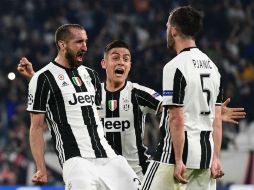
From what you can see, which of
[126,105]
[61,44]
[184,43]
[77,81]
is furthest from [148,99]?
[184,43]

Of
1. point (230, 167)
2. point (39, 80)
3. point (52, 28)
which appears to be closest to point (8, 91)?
point (52, 28)

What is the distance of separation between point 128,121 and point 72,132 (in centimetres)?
105

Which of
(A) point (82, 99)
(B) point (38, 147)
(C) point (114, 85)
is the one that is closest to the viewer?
(B) point (38, 147)

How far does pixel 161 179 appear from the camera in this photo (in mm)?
6000

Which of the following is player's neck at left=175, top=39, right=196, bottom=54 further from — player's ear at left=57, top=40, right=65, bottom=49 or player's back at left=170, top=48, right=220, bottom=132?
player's ear at left=57, top=40, right=65, bottom=49

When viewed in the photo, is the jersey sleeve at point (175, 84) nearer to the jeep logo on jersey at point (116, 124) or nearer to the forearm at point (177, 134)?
the forearm at point (177, 134)

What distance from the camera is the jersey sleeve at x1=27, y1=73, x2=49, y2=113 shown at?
21.4 ft

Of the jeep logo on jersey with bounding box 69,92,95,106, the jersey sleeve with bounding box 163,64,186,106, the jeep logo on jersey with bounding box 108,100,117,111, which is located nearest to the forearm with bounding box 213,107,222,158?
the jersey sleeve with bounding box 163,64,186,106

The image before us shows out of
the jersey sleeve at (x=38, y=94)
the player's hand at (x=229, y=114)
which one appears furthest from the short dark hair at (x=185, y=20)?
the jersey sleeve at (x=38, y=94)

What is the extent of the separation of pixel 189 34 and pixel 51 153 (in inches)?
289

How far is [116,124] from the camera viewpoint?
7.45 m

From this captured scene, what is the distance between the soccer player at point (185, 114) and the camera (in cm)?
588

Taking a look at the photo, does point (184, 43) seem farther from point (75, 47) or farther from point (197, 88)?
point (75, 47)

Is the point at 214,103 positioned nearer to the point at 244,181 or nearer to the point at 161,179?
the point at 161,179
